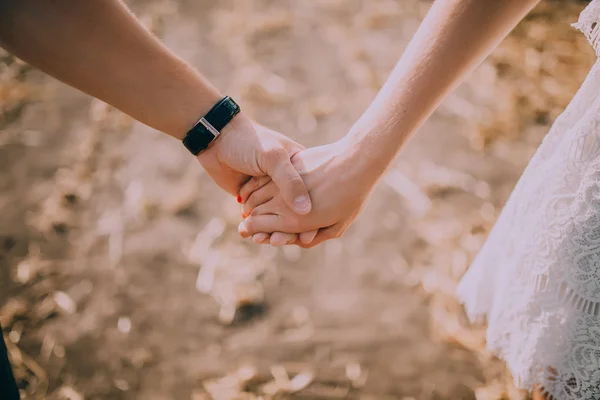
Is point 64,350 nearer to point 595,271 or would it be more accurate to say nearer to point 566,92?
point 595,271

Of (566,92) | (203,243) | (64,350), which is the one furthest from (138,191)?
(566,92)

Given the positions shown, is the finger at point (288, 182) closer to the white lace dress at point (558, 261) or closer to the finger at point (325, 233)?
the finger at point (325, 233)

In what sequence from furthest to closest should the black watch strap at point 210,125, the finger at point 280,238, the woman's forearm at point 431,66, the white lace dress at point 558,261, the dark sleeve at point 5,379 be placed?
the finger at point 280,238 < the black watch strap at point 210,125 < the woman's forearm at point 431,66 < the white lace dress at point 558,261 < the dark sleeve at point 5,379

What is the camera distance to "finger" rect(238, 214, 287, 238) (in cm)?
152

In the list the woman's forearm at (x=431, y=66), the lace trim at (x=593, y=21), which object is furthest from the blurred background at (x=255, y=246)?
the lace trim at (x=593, y=21)

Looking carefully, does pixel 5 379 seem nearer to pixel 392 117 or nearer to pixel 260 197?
pixel 260 197

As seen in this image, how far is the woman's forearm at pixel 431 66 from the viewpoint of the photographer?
1187 mm

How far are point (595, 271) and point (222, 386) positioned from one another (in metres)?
1.11

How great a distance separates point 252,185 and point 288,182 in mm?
150

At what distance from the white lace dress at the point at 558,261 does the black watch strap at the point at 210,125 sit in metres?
0.84

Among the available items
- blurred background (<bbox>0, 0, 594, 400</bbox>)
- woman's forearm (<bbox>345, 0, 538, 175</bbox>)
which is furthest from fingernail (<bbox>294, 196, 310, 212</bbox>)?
blurred background (<bbox>0, 0, 594, 400</bbox>)

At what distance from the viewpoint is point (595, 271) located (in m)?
1.10

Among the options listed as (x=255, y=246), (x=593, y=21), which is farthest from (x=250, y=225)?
(x=593, y=21)

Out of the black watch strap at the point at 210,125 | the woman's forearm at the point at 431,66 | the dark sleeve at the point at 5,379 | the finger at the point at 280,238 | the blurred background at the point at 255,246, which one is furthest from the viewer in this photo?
the blurred background at the point at 255,246
